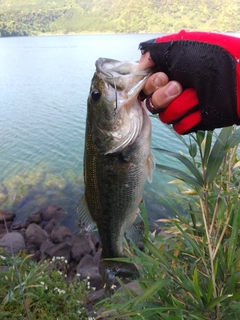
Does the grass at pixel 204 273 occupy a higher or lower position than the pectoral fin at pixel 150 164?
lower

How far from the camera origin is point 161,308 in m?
2.05

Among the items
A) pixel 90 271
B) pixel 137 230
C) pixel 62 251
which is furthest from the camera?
pixel 62 251

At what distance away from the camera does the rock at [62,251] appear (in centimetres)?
753

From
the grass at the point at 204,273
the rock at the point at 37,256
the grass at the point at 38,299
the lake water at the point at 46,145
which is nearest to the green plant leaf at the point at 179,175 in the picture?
the grass at the point at 204,273

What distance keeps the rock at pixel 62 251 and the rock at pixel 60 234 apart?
Result: 71cm

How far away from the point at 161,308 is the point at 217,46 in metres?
1.72

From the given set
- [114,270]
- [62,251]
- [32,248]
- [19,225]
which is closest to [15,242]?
[32,248]

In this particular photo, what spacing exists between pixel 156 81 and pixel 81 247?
6.78 metres

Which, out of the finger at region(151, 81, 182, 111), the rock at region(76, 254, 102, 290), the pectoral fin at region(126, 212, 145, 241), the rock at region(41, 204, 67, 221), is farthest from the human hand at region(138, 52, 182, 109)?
the rock at region(41, 204, 67, 221)

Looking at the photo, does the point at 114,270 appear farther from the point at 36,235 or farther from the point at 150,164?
the point at 36,235

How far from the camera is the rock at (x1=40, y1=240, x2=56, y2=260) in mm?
7595

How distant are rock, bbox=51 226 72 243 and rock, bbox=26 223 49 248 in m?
0.23

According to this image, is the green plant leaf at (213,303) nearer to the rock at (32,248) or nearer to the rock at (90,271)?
the rock at (90,271)

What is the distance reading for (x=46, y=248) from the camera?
787 centimetres
